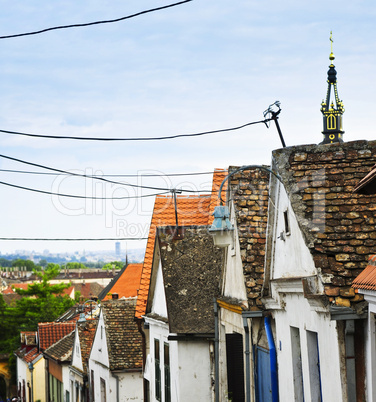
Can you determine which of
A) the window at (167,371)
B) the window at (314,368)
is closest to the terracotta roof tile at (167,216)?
the window at (167,371)

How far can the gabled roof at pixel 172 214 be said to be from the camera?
19562 millimetres

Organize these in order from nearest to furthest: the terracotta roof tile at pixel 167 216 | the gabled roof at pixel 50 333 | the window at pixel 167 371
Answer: the window at pixel 167 371 → the terracotta roof tile at pixel 167 216 → the gabled roof at pixel 50 333

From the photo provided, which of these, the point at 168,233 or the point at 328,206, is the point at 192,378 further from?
the point at 328,206

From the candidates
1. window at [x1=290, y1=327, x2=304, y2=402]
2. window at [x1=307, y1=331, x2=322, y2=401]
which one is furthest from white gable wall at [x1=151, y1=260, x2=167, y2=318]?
window at [x1=307, y1=331, x2=322, y2=401]

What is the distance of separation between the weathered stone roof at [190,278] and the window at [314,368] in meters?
6.00

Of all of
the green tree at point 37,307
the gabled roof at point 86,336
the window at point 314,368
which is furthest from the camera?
the green tree at point 37,307

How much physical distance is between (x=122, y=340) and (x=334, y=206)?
15.6 metres

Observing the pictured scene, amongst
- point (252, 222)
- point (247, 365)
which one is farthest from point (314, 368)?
point (252, 222)

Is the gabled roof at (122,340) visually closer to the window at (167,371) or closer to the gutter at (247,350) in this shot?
the window at (167,371)

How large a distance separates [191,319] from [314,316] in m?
6.91

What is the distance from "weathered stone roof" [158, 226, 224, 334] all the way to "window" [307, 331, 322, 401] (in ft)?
19.7

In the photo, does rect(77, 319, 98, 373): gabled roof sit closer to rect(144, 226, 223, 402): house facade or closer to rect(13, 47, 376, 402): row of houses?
rect(13, 47, 376, 402): row of houses

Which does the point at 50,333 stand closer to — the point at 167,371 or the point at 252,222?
the point at 167,371

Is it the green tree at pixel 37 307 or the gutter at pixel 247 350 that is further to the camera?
the green tree at pixel 37 307
